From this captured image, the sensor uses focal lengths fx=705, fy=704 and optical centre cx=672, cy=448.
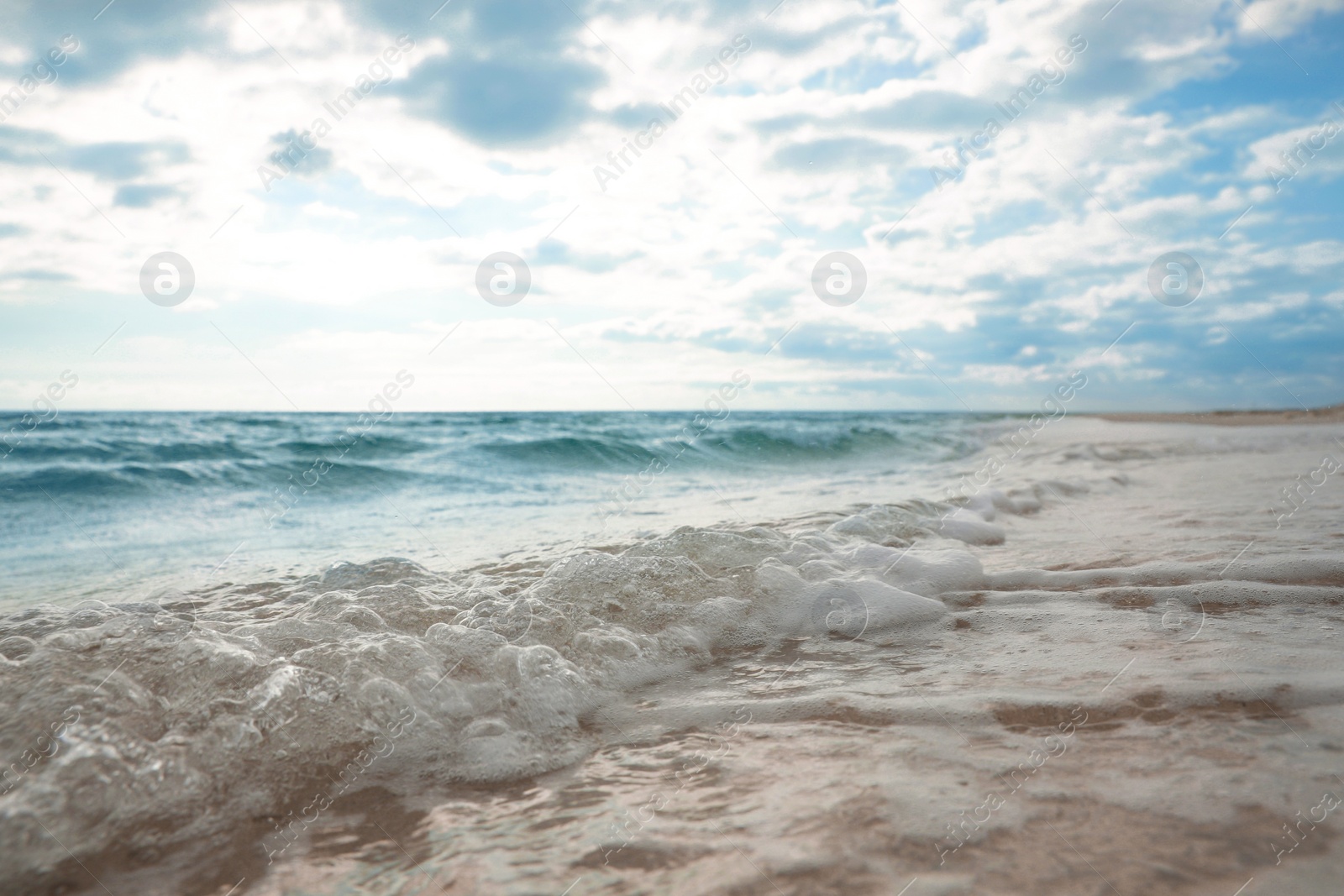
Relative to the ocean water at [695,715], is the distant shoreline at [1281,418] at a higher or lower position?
lower

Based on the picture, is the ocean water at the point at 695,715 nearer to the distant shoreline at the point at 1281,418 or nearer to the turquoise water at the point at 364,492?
the turquoise water at the point at 364,492

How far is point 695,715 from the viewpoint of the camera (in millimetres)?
2213

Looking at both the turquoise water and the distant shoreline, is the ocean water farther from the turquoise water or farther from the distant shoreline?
the distant shoreline

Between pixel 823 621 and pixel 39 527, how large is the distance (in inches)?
269

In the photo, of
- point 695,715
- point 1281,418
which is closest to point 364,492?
point 695,715

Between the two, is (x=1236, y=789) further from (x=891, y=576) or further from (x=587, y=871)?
(x=891, y=576)

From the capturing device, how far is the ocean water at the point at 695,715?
4.83ft

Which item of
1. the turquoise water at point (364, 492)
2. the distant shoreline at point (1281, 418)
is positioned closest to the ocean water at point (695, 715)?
the turquoise water at point (364, 492)

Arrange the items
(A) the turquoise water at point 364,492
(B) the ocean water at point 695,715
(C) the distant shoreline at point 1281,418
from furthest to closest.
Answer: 1. (C) the distant shoreline at point 1281,418
2. (A) the turquoise water at point 364,492
3. (B) the ocean water at point 695,715

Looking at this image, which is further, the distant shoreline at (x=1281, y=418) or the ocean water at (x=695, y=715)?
the distant shoreline at (x=1281, y=418)

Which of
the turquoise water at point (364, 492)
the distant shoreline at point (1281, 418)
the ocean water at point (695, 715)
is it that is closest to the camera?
the ocean water at point (695, 715)

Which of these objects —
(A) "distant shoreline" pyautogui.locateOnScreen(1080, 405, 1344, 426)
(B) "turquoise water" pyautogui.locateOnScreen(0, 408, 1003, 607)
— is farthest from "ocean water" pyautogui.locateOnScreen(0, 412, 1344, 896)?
(A) "distant shoreline" pyautogui.locateOnScreen(1080, 405, 1344, 426)

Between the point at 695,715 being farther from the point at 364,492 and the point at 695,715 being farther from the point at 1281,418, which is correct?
the point at 1281,418

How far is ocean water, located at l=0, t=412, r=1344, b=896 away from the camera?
1.47 m
